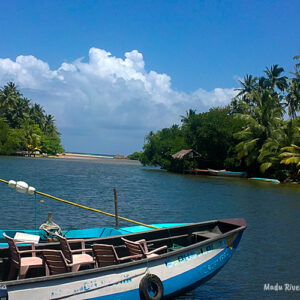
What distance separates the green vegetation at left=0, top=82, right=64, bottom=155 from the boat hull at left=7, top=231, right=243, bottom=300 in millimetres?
93858

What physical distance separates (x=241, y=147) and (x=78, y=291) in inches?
2011

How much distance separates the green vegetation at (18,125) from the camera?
99688mm

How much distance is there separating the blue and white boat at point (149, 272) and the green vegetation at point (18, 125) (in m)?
→ 92.3

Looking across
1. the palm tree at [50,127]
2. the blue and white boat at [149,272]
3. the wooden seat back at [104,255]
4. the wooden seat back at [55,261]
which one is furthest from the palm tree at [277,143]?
the palm tree at [50,127]

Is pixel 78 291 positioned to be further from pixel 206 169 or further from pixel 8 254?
pixel 206 169

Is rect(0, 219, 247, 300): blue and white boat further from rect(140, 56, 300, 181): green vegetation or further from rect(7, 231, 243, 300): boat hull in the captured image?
rect(140, 56, 300, 181): green vegetation

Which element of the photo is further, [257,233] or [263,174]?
[263,174]

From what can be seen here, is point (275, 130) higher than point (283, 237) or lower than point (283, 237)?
higher

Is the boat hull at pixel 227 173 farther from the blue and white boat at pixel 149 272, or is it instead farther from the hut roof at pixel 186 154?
the blue and white boat at pixel 149 272

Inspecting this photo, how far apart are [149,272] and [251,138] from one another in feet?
164

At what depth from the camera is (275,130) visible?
54.0 m

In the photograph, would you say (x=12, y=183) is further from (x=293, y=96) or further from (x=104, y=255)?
(x=293, y=96)

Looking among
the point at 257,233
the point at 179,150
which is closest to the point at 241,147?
the point at 179,150

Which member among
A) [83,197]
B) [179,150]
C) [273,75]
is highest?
[273,75]
